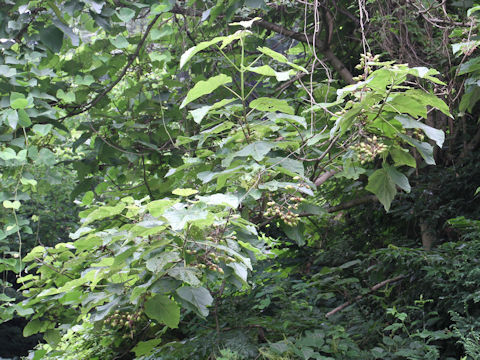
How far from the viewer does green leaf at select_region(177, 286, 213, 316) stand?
1.47m

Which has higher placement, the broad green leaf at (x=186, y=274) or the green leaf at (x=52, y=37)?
the green leaf at (x=52, y=37)

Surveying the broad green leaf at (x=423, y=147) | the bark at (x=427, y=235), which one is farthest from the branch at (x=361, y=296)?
the broad green leaf at (x=423, y=147)

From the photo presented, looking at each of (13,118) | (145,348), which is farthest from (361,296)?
(13,118)

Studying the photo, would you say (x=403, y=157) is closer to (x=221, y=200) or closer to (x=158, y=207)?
(x=221, y=200)

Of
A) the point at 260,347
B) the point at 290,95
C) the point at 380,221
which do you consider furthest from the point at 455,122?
the point at 260,347

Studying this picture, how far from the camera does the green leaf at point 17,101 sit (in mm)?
2213

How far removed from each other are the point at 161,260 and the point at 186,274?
0.25 ft

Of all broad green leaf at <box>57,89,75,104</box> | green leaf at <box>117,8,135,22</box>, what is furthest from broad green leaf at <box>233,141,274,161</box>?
broad green leaf at <box>57,89,75,104</box>

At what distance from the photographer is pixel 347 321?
291 centimetres

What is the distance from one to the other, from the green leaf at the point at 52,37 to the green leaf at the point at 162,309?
1.26m

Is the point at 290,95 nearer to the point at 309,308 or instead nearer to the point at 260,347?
the point at 309,308

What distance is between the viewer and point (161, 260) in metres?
1.41

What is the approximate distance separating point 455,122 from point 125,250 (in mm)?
2571

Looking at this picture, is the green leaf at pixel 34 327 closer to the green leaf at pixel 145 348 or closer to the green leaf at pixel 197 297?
the green leaf at pixel 145 348
